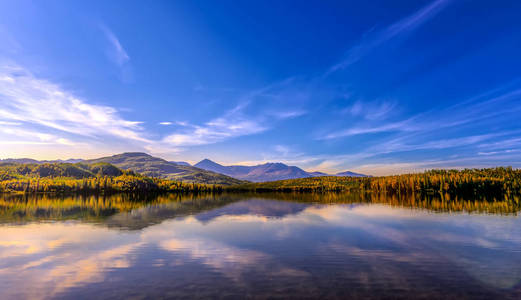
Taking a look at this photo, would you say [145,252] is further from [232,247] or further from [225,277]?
[225,277]

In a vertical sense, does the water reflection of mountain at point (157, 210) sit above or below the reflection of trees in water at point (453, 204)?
below

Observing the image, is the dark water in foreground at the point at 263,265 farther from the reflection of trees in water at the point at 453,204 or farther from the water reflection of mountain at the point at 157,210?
the reflection of trees in water at the point at 453,204

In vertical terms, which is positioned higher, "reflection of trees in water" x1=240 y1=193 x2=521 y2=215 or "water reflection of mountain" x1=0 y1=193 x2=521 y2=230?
"reflection of trees in water" x1=240 y1=193 x2=521 y2=215

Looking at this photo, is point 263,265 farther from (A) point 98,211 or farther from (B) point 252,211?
(A) point 98,211

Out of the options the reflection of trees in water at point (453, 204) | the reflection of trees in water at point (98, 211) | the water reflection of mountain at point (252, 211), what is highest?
the reflection of trees in water at point (453, 204)

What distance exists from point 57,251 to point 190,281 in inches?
842

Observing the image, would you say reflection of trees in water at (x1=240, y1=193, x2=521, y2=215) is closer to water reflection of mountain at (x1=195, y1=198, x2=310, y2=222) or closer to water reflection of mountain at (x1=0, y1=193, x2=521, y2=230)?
water reflection of mountain at (x1=0, y1=193, x2=521, y2=230)

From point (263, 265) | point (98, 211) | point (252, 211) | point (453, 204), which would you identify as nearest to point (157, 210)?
point (98, 211)

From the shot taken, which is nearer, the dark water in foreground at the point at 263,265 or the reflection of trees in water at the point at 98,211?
the dark water in foreground at the point at 263,265

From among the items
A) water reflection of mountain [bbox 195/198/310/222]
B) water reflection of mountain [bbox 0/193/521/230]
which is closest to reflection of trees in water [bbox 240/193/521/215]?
water reflection of mountain [bbox 0/193/521/230]

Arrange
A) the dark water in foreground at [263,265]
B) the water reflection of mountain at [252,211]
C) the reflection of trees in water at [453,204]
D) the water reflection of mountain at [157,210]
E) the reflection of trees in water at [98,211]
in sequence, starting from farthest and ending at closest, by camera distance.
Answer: the reflection of trees in water at [453,204]
the water reflection of mountain at [252,211]
the reflection of trees in water at [98,211]
the water reflection of mountain at [157,210]
the dark water in foreground at [263,265]

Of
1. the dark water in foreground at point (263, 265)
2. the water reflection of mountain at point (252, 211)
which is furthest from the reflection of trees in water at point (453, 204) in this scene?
the dark water in foreground at point (263, 265)

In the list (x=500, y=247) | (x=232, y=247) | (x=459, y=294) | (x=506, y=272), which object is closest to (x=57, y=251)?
(x=232, y=247)

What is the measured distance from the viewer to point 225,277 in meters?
19.4
